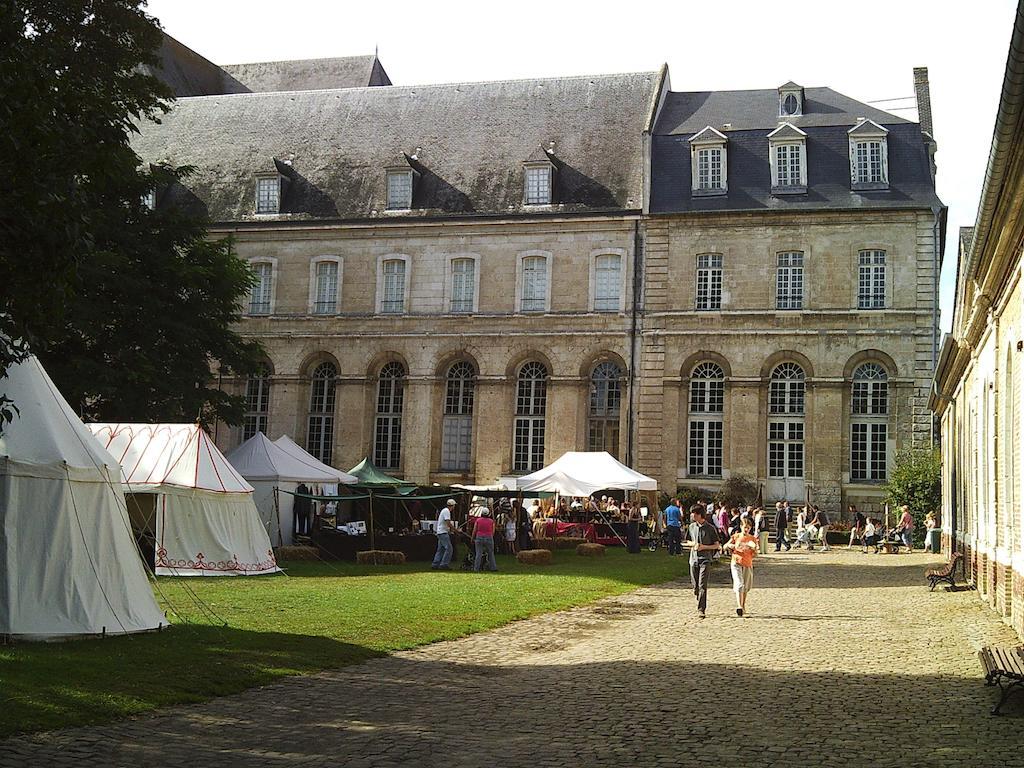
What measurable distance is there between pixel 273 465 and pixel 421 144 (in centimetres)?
1786

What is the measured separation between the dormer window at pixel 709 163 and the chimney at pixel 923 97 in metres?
5.96

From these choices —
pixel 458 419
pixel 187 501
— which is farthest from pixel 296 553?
pixel 458 419

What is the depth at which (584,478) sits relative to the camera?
27703 millimetres

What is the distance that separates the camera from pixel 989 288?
1437 cm

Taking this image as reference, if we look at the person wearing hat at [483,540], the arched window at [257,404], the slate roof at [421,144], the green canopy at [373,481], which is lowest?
the person wearing hat at [483,540]

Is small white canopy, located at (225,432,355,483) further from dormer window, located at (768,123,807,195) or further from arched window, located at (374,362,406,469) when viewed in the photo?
dormer window, located at (768,123,807,195)

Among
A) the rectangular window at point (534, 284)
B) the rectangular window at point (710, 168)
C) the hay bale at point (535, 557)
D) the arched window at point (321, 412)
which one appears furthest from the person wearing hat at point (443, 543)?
the rectangular window at point (710, 168)

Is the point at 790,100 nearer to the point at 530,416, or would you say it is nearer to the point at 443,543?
the point at 530,416

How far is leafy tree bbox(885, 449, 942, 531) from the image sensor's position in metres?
31.9

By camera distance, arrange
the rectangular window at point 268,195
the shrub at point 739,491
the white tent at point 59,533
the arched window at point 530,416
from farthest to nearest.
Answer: the rectangular window at point 268,195 → the arched window at point 530,416 → the shrub at point 739,491 → the white tent at point 59,533

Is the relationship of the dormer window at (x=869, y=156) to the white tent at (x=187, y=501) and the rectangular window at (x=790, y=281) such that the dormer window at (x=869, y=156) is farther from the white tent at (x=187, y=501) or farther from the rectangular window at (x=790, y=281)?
the white tent at (x=187, y=501)

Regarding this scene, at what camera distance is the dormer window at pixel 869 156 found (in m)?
35.2

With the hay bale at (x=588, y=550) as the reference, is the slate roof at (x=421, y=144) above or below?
above

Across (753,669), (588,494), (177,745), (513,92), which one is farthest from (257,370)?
(177,745)
